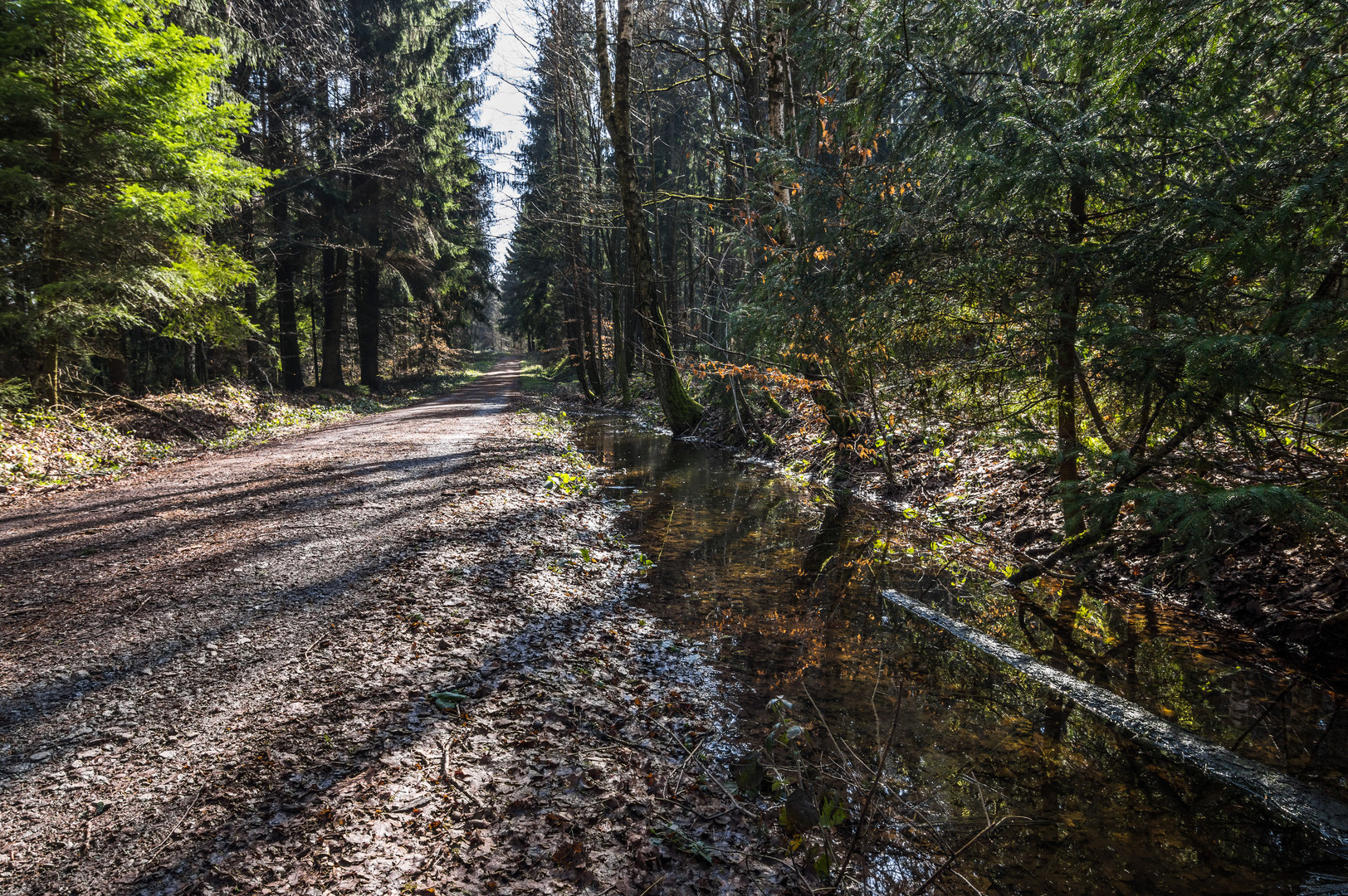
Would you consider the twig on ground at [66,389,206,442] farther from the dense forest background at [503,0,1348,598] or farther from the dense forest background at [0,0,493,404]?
the dense forest background at [503,0,1348,598]

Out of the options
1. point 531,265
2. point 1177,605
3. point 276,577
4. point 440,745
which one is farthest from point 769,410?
point 531,265

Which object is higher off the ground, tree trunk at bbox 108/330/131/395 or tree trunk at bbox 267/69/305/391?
tree trunk at bbox 267/69/305/391

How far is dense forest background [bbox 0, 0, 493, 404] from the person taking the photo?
915 centimetres

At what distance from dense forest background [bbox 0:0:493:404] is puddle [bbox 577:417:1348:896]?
430 inches

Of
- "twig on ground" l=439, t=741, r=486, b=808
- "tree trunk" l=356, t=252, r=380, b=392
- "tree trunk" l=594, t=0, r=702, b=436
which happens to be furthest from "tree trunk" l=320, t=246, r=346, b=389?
"twig on ground" l=439, t=741, r=486, b=808

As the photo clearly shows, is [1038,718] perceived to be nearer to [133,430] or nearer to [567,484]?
[567,484]

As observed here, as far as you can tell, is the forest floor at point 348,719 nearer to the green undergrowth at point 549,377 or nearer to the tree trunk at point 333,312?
the tree trunk at point 333,312

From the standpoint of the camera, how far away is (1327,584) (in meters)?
4.23

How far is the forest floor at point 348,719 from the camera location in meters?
2.16

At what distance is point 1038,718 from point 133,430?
14061 mm

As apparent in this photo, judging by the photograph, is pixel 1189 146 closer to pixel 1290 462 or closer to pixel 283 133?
pixel 1290 462

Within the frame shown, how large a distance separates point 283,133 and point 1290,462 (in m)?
23.9

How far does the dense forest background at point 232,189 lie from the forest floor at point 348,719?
6.19 m

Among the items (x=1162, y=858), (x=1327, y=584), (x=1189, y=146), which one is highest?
(x=1189, y=146)
